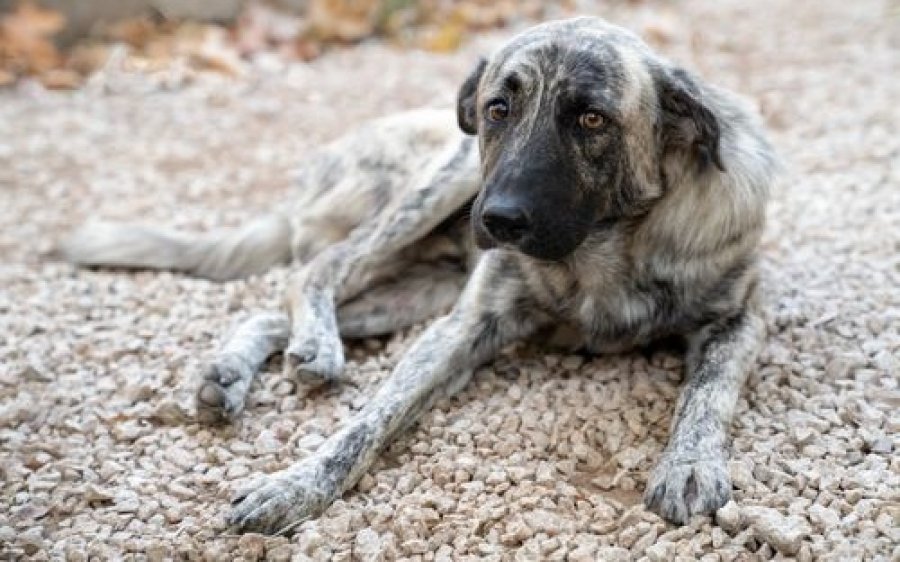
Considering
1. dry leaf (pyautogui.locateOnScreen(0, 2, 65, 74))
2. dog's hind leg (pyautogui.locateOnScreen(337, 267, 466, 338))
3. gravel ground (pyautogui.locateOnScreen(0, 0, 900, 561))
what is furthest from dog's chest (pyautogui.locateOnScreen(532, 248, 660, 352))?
dry leaf (pyautogui.locateOnScreen(0, 2, 65, 74))

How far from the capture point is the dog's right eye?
289 centimetres

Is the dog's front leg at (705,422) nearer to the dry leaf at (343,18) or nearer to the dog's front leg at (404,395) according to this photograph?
the dog's front leg at (404,395)

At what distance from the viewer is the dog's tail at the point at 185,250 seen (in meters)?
3.98

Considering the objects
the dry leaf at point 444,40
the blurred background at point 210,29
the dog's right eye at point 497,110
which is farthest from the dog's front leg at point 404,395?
the dry leaf at point 444,40

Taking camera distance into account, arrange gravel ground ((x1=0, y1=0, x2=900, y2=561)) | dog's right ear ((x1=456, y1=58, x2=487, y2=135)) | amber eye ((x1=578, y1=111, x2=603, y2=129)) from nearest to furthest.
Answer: gravel ground ((x1=0, y1=0, x2=900, y2=561)), amber eye ((x1=578, y1=111, x2=603, y2=129)), dog's right ear ((x1=456, y1=58, x2=487, y2=135))

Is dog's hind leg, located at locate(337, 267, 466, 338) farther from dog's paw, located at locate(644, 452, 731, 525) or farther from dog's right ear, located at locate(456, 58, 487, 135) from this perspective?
dog's paw, located at locate(644, 452, 731, 525)

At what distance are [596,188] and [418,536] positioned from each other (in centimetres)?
101

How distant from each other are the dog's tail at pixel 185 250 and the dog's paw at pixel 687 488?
1.98 metres

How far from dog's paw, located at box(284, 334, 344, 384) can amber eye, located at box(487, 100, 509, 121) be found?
861 millimetres

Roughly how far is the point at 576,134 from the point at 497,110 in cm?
26

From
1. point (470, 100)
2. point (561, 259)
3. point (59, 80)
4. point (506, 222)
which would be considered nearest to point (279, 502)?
point (506, 222)

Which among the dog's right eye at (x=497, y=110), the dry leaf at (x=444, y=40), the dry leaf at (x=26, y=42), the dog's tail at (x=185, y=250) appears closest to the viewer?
the dog's right eye at (x=497, y=110)

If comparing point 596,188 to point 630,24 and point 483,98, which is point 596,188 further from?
point 630,24

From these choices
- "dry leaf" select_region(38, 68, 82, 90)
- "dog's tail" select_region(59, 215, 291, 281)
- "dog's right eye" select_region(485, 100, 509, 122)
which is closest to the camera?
"dog's right eye" select_region(485, 100, 509, 122)
